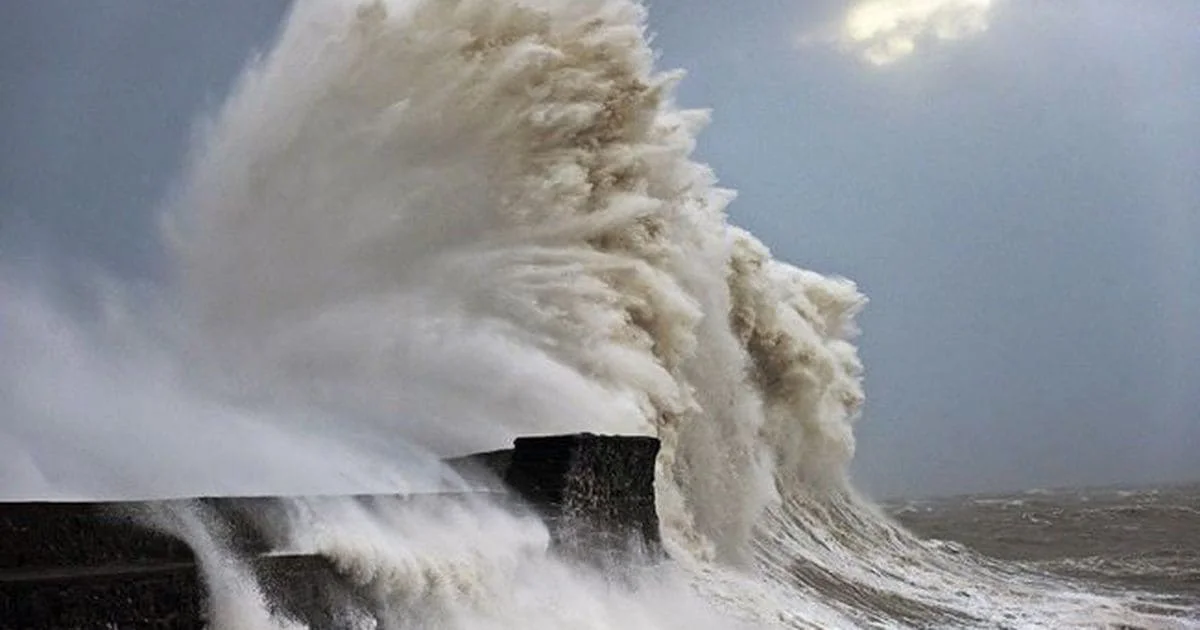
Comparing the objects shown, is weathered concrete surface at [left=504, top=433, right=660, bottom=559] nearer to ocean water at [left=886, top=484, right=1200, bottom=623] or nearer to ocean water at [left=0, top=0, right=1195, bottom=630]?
ocean water at [left=0, top=0, right=1195, bottom=630]

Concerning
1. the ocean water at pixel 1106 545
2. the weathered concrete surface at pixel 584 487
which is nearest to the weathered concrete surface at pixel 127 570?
the weathered concrete surface at pixel 584 487

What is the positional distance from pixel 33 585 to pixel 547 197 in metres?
7.61

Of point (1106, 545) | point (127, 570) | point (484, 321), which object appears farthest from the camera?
point (1106, 545)

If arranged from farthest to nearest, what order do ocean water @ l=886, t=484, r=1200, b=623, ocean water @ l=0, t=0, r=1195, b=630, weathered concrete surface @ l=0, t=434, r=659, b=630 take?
ocean water @ l=886, t=484, r=1200, b=623, ocean water @ l=0, t=0, r=1195, b=630, weathered concrete surface @ l=0, t=434, r=659, b=630

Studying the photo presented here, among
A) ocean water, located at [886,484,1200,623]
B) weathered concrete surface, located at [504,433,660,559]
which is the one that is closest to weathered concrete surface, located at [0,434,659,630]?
weathered concrete surface, located at [504,433,660,559]

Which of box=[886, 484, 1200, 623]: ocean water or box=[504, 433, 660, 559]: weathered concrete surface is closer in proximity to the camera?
box=[504, 433, 660, 559]: weathered concrete surface

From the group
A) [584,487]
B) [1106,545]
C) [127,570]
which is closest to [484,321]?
[584,487]

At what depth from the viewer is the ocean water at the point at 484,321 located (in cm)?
754

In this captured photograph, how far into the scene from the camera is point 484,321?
34.7 ft

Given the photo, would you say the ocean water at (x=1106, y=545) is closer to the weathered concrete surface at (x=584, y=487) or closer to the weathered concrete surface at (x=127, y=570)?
the weathered concrete surface at (x=584, y=487)

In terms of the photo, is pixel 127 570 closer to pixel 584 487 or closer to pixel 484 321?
pixel 584 487

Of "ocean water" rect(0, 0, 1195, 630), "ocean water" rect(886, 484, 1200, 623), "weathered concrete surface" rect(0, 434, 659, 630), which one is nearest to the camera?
"weathered concrete surface" rect(0, 434, 659, 630)

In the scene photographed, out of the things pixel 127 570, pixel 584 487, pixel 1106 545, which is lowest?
pixel 127 570

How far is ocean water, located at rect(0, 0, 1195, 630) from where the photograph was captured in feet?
24.7
